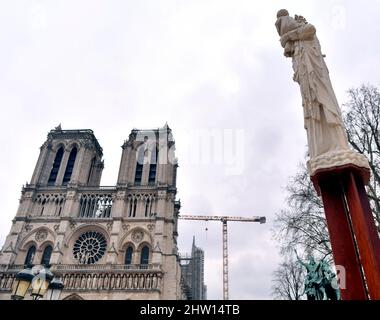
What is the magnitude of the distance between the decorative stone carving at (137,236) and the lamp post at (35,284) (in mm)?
24986

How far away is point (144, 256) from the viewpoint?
33781 millimetres

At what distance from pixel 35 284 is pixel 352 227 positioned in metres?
7.85

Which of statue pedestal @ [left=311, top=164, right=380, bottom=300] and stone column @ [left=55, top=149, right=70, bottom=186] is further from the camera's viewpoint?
stone column @ [left=55, top=149, right=70, bottom=186]

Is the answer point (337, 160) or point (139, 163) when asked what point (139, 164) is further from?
point (337, 160)

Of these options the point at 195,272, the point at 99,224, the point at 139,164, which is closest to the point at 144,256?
the point at 99,224

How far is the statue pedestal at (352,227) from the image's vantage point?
404cm

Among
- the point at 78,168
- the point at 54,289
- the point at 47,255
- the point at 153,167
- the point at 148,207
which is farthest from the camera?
the point at 153,167

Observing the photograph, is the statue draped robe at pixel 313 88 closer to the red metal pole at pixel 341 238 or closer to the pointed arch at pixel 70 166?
the red metal pole at pixel 341 238

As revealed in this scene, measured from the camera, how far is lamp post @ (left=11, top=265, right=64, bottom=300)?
795 cm

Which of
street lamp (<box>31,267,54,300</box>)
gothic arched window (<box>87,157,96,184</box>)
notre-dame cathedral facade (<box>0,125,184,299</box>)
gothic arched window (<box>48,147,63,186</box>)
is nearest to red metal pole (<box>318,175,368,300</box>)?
street lamp (<box>31,267,54,300</box>)

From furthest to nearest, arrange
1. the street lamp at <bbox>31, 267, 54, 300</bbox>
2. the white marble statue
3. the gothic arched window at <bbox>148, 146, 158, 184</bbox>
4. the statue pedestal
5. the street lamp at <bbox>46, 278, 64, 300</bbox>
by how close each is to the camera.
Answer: the gothic arched window at <bbox>148, 146, 158, 184</bbox> → the street lamp at <bbox>46, 278, 64, 300</bbox> → the street lamp at <bbox>31, 267, 54, 300</bbox> → the white marble statue → the statue pedestal

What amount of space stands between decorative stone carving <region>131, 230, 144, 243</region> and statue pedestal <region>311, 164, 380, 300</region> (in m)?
31.3

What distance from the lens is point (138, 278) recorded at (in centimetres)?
3061

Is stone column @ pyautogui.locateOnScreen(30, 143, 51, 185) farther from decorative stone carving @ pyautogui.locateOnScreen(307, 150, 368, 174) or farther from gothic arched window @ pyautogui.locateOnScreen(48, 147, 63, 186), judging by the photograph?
decorative stone carving @ pyautogui.locateOnScreen(307, 150, 368, 174)
